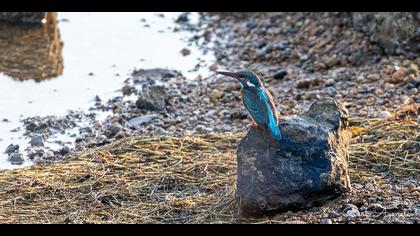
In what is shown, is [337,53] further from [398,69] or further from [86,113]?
[86,113]

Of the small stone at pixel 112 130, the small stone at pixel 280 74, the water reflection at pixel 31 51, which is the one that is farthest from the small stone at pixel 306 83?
the water reflection at pixel 31 51

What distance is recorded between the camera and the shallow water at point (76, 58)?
27.1ft

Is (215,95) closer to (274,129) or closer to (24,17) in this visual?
(274,129)

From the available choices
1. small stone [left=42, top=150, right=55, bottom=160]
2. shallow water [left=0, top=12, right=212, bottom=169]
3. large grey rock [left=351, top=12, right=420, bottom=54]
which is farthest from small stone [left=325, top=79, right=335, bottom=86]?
small stone [left=42, top=150, right=55, bottom=160]

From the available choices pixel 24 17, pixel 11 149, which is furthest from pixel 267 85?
pixel 24 17

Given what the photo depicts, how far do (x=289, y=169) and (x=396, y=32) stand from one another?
401cm

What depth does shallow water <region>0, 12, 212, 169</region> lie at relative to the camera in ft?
27.1

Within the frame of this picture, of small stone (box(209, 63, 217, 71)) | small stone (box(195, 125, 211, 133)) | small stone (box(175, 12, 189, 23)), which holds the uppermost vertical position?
small stone (box(175, 12, 189, 23))

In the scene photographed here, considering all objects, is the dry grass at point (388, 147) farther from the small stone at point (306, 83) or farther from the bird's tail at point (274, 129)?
the small stone at point (306, 83)

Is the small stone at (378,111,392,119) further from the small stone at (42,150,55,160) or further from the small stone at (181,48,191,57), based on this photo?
the small stone at (181,48,191,57)

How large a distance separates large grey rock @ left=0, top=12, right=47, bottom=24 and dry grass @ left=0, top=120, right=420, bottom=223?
15.0 feet
